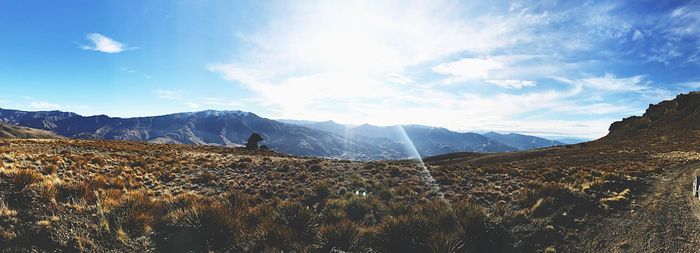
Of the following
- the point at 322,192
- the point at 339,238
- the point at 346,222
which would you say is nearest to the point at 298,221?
the point at 346,222

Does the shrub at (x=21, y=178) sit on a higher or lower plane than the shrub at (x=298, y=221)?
higher

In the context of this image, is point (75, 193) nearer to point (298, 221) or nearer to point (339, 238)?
point (298, 221)

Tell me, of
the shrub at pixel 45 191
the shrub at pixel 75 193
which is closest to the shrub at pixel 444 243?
the shrub at pixel 75 193

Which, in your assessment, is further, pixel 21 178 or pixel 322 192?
pixel 322 192

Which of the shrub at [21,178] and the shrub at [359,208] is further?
the shrub at [359,208]

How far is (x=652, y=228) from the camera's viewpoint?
10.3 m

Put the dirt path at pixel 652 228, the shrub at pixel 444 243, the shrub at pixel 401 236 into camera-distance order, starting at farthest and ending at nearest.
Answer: the shrub at pixel 401 236 → the dirt path at pixel 652 228 → the shrub at pixel 444 243

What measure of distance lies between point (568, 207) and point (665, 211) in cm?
312

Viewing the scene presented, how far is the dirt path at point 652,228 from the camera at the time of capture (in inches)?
360

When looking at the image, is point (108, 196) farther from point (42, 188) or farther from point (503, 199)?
point (503, 199)

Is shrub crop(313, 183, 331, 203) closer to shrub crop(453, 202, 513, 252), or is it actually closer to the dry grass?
Result: the dry grass

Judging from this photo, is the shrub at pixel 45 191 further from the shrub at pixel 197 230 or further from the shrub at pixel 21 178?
the shrub at pixel 197 230

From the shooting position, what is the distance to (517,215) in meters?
12.4

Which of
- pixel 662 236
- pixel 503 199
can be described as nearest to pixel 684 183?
pixel 503 199
